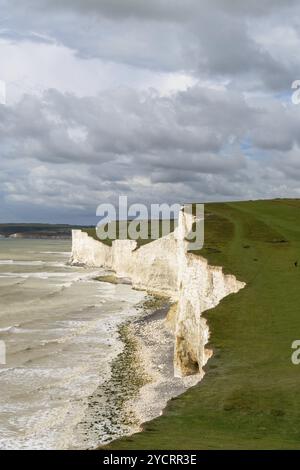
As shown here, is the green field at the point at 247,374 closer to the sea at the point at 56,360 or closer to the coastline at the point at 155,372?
the coastline at the point at 155,372

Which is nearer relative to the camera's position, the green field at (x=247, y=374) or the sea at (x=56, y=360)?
the green field at (x=247, y=374)

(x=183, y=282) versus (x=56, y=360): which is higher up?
(x=183, y=282)

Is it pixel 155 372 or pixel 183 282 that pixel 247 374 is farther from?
pixel 183 282

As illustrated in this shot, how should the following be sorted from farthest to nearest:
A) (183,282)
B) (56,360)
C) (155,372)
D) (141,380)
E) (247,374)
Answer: (183,282), (56,360), (155,372), (141,380), (247,374)

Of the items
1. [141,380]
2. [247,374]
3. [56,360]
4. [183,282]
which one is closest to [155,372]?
[141,380]

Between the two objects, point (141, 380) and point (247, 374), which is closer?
point (247, 374)

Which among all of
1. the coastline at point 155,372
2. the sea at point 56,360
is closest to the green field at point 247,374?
the coastline at point 155,372
